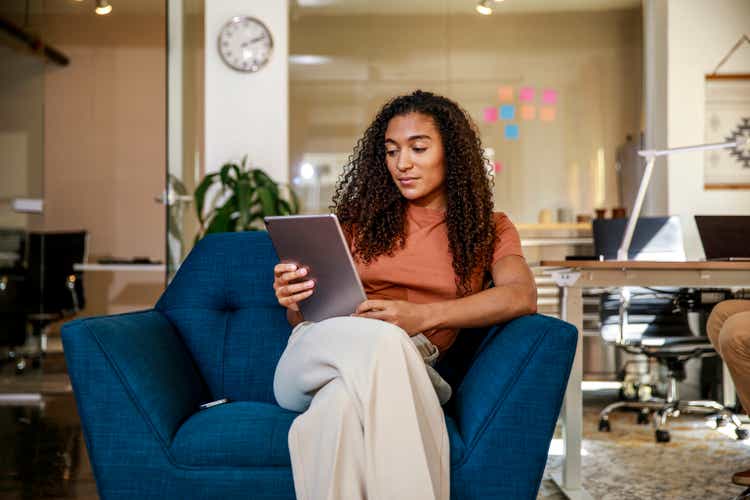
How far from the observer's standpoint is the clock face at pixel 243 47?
4.95 meters

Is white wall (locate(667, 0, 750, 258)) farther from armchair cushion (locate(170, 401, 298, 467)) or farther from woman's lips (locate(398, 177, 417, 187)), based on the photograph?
armchair cushion (locate(170, 401, 298, 467))

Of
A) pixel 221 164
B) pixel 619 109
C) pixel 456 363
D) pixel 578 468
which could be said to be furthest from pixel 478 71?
pixel 456 363

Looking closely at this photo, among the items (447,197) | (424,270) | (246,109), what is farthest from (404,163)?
(246,109)

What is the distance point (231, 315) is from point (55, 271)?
13.6 feet

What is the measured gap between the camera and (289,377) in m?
1.78

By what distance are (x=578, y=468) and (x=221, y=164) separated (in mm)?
2879

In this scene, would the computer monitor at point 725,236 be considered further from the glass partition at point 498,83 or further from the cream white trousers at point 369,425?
the glass partition at point 498,83

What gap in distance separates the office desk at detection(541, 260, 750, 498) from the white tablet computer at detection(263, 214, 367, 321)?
1198 mm

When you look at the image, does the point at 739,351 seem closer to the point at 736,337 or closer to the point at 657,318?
the point at 736,337

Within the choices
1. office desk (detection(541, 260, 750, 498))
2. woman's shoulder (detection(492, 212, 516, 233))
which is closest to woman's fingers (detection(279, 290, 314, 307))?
woman's shoulder (detection(492, 212, 516, 233))

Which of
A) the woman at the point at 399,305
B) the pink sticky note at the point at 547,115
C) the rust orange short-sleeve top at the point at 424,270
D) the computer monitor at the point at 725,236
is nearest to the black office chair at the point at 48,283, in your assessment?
the pink sticky note at the point at 547,115

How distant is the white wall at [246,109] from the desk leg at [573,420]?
2.36 m

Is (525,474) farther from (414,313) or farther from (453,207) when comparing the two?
(453,207)

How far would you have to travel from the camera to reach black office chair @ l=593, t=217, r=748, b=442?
13.2 feet
